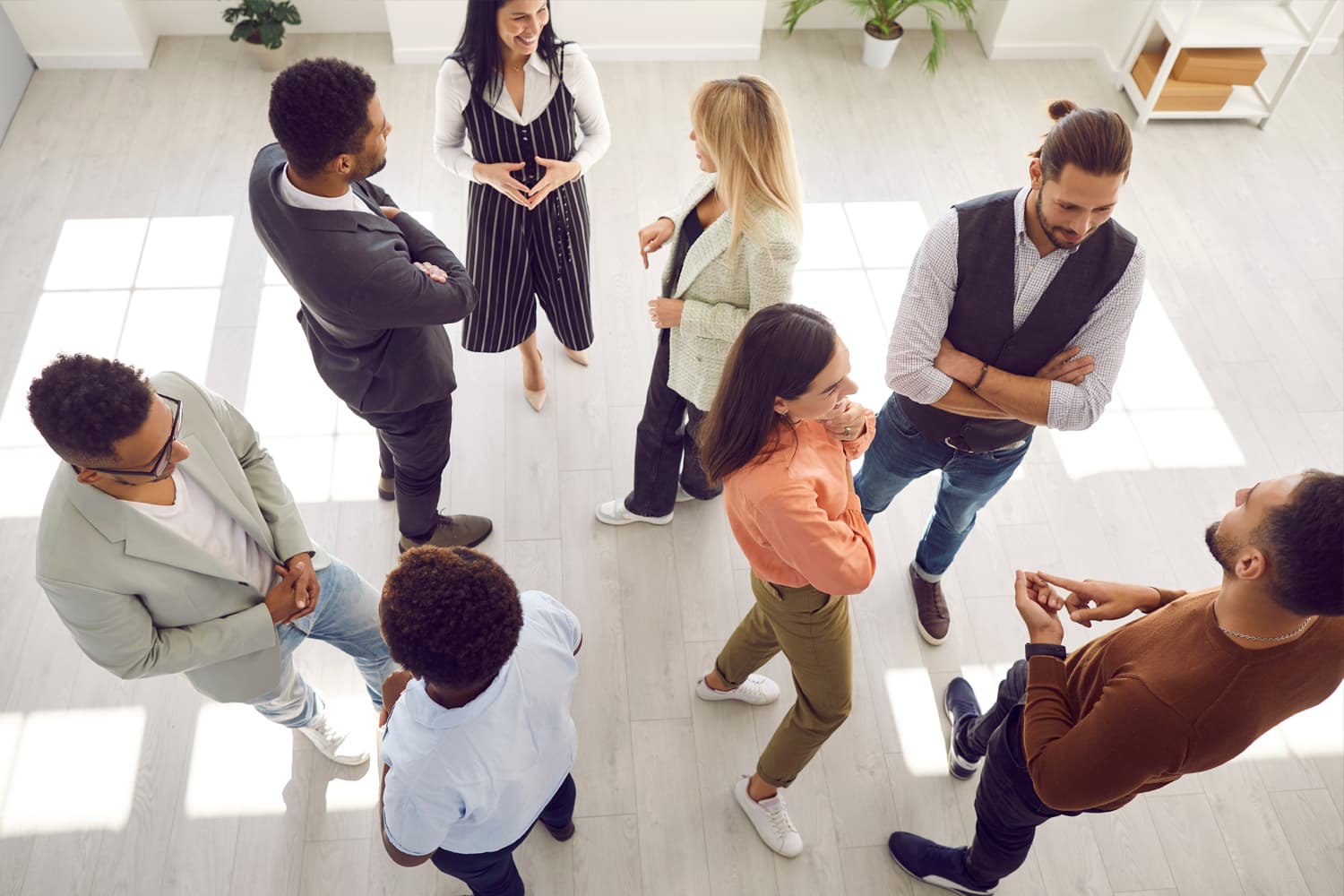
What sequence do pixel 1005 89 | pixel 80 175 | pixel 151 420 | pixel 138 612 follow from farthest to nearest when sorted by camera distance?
pixel 1005 89
pixel 80 175
pixel 138 612
pixel 151 420

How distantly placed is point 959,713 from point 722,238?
1675 mm

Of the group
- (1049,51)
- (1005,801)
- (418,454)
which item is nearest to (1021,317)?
(1005,801)

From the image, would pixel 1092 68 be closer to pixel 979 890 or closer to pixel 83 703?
pixel 979 890

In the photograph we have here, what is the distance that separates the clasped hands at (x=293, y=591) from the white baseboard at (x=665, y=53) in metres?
3.71

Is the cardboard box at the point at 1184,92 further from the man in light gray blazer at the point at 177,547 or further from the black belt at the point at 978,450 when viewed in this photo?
the man in light gray blazer at the point at 177,547

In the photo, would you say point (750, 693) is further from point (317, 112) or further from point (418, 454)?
point (317, 112)

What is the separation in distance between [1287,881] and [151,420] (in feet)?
10.6

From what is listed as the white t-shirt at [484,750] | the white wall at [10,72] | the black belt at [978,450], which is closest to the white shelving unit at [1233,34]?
the black belt at [978,450]

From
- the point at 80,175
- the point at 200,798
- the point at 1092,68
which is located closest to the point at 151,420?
the point at 200,798

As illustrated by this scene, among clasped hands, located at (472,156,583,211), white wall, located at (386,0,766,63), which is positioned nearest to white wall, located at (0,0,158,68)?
white wall, located at (386,0,766,63)

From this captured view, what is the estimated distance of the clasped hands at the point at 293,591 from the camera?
2240 millimetres

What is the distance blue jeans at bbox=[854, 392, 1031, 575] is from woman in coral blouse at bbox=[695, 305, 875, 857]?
468 mm

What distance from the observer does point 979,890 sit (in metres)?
2.65

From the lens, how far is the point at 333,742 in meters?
2.80
